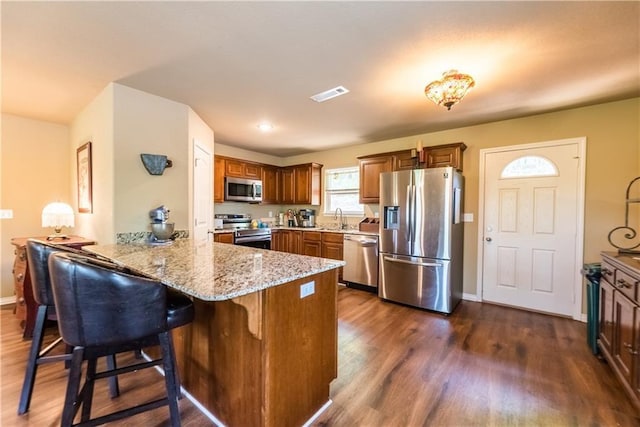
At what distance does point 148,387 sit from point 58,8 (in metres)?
2.47

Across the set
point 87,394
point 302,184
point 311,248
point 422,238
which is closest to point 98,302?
point 87,394

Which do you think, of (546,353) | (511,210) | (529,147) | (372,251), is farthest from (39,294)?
(529,147)

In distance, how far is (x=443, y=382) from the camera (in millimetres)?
1927

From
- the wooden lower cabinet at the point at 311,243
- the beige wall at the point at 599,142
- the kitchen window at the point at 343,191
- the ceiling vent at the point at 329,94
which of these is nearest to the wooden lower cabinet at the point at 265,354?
the ceiling vent at the point at 329,94

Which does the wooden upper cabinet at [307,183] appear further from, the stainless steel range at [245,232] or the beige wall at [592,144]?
the beige wall at [592,144]

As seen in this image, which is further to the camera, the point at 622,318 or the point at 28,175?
the point at 28,175

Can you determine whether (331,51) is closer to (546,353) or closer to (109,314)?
(109,314)

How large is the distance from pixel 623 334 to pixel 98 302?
3107mm

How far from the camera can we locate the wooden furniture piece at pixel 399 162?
143 inches

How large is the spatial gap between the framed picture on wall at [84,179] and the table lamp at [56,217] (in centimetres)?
15

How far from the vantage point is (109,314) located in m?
1.14

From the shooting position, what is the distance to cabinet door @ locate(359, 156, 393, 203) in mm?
4188

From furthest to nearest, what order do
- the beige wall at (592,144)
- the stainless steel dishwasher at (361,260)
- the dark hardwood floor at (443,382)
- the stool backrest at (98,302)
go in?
the stainless steel dishwasher at (361,260) → the beige wall at (592,144) → the dark hardwood floor at (443,382) → the stool backrest at (98,302)

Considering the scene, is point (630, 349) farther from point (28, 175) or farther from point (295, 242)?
point (28, 175)
